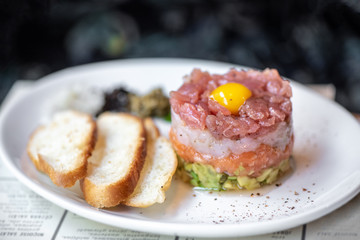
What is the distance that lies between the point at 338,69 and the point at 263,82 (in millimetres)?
3043

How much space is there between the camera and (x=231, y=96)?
9.32ft

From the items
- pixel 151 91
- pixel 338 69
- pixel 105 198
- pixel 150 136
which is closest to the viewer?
pixel 105 198

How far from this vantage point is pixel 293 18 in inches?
231

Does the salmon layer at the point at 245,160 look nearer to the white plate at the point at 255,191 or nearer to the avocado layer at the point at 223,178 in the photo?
the avocado layer at the point at 223,178

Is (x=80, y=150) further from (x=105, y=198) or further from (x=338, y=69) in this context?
(x=338, y=69)

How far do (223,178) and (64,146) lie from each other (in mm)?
1204

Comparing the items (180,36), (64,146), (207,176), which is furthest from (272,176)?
(180,36)

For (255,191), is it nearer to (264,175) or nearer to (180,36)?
(264,175)

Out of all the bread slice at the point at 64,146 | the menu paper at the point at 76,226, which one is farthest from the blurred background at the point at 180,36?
the menu paper at the point at 76,226

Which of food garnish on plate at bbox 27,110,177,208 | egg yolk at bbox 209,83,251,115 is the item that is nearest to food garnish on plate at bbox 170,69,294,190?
egg yolk at bbox 209,83,251,115

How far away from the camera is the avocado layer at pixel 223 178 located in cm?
296

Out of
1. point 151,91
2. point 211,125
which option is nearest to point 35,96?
point 151,91

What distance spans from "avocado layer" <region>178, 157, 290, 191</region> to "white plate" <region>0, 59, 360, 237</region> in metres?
0.05

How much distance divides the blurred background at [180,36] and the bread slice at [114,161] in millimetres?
2825
